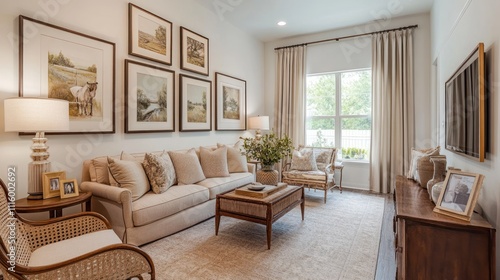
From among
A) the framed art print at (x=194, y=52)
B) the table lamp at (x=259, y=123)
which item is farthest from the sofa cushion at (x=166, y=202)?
the table lamp at (x=259, y=123)

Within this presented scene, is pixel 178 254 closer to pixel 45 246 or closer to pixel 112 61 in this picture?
pixel 45 246

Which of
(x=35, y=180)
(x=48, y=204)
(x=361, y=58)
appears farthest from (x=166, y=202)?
(x=361, y=58)

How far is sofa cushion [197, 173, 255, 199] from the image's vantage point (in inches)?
136

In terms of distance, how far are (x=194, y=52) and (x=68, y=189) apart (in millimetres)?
2762

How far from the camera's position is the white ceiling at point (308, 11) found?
4.26 meters

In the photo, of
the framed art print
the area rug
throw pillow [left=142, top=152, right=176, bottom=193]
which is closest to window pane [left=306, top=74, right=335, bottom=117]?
the framed art print

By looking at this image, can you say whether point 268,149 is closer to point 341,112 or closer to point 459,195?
point 459,195

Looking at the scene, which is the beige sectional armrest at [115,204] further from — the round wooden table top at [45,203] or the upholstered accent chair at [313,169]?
the upholstered accent chair at [313,169]

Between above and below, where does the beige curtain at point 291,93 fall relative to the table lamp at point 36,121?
above

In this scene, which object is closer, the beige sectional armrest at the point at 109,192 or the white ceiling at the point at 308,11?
the beige sectional armrest at the point at 109,192

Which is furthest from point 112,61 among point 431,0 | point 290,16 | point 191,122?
point 431,0

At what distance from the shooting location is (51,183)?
2309 mm

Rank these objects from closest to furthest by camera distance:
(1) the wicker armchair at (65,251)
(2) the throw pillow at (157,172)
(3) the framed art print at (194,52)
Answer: (1) the wicker armchair at (65,251) < (2) the throw pillow at (157,172) < (3) the framed art print at (194,52)

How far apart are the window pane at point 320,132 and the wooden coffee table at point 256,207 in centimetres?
288
